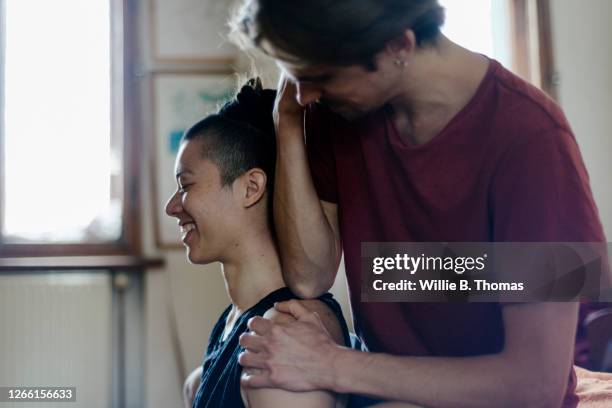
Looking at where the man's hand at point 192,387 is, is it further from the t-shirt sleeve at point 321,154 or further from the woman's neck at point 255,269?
the t-shirt sleeve at point 321,154

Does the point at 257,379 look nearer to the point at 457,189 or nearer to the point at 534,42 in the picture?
the point at 457,189

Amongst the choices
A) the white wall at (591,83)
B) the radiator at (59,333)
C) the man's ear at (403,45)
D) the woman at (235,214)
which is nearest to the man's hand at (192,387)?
the woman at (235,214)

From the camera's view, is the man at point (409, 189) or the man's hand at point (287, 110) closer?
the man at point (409, 189)

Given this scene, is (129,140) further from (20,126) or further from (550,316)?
(550,316)

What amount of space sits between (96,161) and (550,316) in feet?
7.32

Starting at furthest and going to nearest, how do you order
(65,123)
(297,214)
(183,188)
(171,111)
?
(65,123)
(171,111)
(183,188)
(297,214)

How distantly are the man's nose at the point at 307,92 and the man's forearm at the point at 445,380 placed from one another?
1.07 ft

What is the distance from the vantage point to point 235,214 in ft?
3.62

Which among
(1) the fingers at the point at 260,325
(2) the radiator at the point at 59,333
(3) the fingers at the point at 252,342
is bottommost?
(2) the radiator at the point at 59,333

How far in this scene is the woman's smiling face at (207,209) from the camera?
3.61 ft

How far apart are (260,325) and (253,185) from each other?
A: 245 mm

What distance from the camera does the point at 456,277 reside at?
98cm

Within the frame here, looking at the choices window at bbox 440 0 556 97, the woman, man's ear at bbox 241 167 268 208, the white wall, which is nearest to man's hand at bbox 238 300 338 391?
the woman

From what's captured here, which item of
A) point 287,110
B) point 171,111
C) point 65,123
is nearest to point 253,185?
point 287,110
